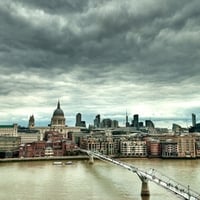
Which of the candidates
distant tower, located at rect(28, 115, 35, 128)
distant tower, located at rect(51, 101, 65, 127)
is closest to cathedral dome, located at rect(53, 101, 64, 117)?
distant tower, located at rect(51, 101, 65, 127)

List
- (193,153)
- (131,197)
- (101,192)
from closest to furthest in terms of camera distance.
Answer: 1. (131,197)
2. (101,192)
3. (193,153)

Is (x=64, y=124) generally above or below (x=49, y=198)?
above

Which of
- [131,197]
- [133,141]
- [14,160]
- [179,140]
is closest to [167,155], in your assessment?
[179,140]

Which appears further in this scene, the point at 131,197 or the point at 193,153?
the point at 193,153

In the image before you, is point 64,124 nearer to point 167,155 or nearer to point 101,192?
point 167,155

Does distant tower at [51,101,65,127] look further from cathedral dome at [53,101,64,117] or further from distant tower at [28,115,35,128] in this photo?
distant tower at [28,115,35,128]

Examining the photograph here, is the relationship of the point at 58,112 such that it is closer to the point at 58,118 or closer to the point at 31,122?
the point at 58,118

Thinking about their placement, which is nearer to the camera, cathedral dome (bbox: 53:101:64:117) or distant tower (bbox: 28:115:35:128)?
cathedral dome (bbox: 53:101:64:117)

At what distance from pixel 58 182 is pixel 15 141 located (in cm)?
6736

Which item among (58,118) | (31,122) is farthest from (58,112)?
(31,122)

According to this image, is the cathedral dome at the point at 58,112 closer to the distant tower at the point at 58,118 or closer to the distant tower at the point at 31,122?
the distant tower at the point at 58,118

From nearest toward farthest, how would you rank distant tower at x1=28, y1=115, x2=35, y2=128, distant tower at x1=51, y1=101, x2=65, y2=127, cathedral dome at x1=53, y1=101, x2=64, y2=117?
distant tower at x1=51, y1=101, x2=65, y2=127
cathedral dome at x1=53, y1=101, x2=64, y2=117
distant tower at x1=28, y1=115, x2=35, y2=128

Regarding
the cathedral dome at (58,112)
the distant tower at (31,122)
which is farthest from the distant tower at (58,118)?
the distant tower at (31,122)

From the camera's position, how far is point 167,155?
97750mm
